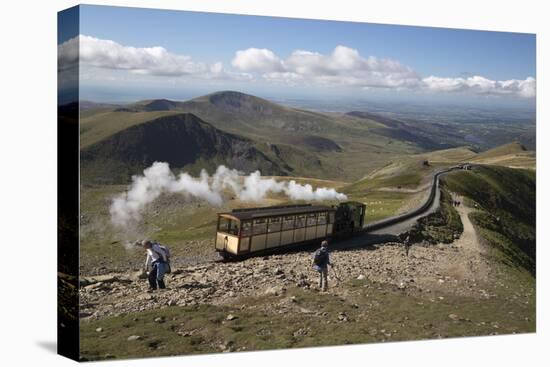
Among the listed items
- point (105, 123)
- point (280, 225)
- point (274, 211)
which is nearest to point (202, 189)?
point (274, 211)

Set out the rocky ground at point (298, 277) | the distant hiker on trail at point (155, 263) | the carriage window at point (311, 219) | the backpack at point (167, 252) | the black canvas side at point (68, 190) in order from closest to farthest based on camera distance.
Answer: the black canvas side at point (68, 190) → the rocky ground at point (298, 277) → the distant hiker on trail at point (155, 263) → the backpack at point (167, 252) → the carriage window at point (311, 219)

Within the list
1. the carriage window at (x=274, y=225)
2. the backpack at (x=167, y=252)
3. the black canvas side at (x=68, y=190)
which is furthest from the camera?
the carriage window at (x=274, y=225)

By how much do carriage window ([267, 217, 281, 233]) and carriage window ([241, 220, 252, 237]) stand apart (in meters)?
Answer: 0.82

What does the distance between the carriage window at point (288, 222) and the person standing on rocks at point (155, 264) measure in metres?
4.28

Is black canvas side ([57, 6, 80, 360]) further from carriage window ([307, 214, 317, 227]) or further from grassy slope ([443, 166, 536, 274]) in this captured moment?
grassy slope ([443, 166, 536, 274])

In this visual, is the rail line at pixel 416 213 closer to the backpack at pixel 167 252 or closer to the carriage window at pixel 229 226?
the carriage window at pixel 229 226

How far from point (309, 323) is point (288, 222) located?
11.2 feet

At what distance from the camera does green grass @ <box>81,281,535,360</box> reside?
18.2 metres

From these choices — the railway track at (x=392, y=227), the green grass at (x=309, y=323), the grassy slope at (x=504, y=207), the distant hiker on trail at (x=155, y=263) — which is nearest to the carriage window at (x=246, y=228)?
the green grass at (x=309, y=323)

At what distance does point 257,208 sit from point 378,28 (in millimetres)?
7052

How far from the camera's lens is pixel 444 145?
2564 centimetres

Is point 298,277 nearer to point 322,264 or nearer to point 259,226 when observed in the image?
point 322,264

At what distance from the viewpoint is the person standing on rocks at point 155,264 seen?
19312 mm

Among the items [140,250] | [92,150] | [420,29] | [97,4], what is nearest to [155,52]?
[97,4]
